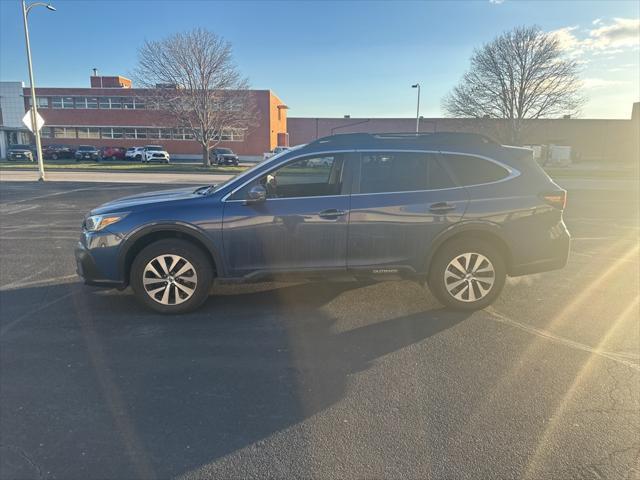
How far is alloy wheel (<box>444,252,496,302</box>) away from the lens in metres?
4.65

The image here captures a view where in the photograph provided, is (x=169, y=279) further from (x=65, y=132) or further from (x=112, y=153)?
(x=65, y=132)

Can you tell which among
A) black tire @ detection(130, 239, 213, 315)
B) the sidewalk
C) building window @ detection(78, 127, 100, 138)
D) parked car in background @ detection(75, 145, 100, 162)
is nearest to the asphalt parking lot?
black tire @ detection(130, 239, 213, 315)

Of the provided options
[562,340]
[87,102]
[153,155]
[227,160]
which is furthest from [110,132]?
[562,340]

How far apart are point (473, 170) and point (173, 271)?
133 inches

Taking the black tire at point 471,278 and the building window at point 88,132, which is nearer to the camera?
the black tire at point 471,278

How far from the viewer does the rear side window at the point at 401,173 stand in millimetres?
Result: 4535

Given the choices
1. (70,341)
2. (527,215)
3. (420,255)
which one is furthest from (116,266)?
(527,215)

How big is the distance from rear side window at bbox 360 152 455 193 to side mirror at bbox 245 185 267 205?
102 centimetres

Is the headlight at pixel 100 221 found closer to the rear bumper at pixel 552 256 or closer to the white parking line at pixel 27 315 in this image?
the white parking line at pixel 27 315

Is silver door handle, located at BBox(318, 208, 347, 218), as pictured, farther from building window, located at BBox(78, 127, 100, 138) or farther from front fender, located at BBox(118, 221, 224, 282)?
building window, located at BBox(78, 127, 100, 138)

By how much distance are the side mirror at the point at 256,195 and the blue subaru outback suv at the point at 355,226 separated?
0.01m

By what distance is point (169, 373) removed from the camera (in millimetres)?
3428

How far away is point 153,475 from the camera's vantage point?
2.37 meters

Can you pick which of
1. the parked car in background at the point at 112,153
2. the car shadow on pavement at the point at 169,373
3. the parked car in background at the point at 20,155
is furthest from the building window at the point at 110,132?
the car shadow on pavement at the point at 169,373
